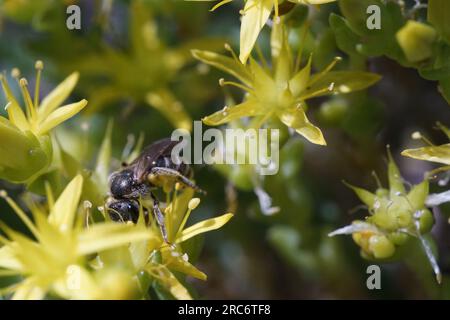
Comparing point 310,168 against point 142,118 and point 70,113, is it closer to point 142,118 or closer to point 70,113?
point 142,118

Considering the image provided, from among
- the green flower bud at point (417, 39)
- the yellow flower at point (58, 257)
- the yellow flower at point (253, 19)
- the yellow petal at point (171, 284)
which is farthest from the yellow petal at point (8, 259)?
the green flower bud at point (417, 39)

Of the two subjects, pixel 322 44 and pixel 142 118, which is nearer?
pixel 322 44

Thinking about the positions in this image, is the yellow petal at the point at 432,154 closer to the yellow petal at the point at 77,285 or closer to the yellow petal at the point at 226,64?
the yellow petal at the point at 226,64

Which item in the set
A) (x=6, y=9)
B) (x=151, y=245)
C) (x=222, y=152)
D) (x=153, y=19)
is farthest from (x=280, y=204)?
(x=6, y=9)

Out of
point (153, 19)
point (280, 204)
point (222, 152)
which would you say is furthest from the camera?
point (153, 19)

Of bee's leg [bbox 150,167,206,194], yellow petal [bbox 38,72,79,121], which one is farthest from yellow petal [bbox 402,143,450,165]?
yellow petal [bbox 38,72,79,121]

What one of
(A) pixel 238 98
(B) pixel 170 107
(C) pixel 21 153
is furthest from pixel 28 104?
(A) pixel 238 98

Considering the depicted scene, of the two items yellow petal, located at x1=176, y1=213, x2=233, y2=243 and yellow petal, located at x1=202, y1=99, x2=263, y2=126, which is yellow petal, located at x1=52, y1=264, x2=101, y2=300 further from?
yellow petal, located at x1=202, y1=99, x2=263, y2=126
